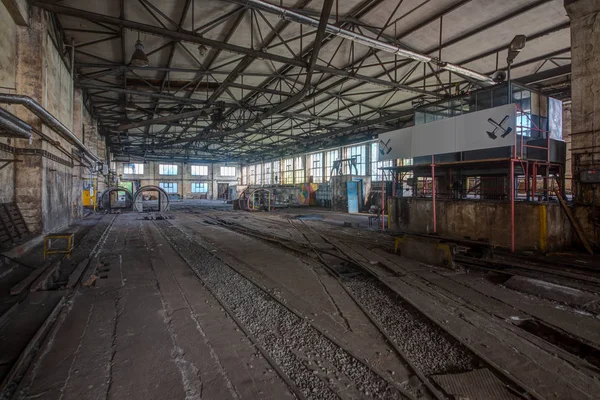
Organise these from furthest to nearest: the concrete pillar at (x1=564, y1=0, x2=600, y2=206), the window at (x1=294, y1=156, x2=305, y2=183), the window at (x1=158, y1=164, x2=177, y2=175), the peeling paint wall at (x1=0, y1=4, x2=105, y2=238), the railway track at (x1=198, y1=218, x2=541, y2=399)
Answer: the window at (x1=158, y1=164, x2=177, y2=175) → the window at (x1=294, y1=156, x2=305, y2=183) → the peeling paint wall at (x1=0, y1=4, x2=105, y2=238) → the concrete pillar at (x1=564, y1=0, x2=600, y2=206) → the railway track at (x1=198, y1=218, x2=541, y2=399)

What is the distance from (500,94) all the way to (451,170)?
9.94 ft

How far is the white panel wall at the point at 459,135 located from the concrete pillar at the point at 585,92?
218cm

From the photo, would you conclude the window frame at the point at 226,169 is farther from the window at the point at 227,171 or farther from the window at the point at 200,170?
the window at the point at 200,170

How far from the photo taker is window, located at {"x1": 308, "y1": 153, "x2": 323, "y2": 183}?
97.2 feet

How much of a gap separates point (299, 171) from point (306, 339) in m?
30.2

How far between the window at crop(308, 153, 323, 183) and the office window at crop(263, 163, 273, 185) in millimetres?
8972

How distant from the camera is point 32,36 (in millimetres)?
7691

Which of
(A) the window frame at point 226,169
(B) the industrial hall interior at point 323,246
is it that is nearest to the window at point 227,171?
(A) the window frame at point 226,169

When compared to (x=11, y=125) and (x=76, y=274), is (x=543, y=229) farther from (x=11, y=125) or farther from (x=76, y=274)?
(x=11, y=125)

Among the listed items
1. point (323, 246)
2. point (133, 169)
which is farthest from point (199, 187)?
point (323, 246)

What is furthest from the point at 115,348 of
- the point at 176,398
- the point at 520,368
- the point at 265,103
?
the point at 265,103

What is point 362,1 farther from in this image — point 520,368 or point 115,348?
point 115,348

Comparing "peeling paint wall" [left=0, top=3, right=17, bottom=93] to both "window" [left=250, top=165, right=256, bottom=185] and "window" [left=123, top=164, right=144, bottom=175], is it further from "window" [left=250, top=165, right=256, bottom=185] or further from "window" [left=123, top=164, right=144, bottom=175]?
"window" [left=123, top=164, right=144, bottom=175]

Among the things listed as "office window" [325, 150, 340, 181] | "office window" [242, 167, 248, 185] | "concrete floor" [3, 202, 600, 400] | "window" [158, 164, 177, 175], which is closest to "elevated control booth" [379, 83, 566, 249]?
"concrete floor" [3, 202, 600, 400]
